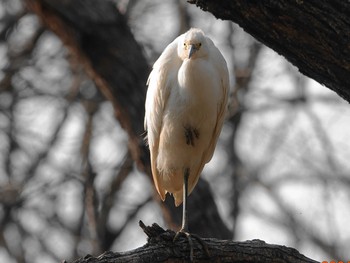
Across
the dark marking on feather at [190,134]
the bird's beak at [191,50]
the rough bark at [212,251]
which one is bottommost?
the rough bark at [212,251]

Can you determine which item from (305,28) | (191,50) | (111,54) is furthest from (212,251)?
(111,54)

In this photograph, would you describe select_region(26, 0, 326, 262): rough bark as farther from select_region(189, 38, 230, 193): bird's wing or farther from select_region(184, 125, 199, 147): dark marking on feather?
select_region(184, 125, 199, 147): dark marking on feather

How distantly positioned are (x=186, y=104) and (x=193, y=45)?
12.5 inches

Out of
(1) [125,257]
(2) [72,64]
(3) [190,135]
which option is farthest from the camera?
(2) [72,64]

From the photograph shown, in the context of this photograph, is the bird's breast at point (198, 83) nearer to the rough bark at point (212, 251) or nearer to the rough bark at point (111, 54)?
the rough bark at point (212, 251)

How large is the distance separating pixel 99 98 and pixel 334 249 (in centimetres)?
290

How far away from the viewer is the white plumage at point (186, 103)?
464 cm

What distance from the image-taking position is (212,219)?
637 cm

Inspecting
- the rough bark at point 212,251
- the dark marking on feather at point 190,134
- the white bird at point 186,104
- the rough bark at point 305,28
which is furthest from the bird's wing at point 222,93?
the rough bark at point 212,251

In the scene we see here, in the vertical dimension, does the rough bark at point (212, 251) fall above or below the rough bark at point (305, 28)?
below

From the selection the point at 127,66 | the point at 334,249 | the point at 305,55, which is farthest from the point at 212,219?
the point at 334,249

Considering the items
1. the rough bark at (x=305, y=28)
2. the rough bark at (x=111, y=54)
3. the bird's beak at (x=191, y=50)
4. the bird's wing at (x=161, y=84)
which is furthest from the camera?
the rough bark at (x=111, y=54)

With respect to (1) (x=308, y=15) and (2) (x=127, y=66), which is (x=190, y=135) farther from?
(2) (x=127, y=66)

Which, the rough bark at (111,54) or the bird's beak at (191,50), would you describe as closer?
the bird's beak at (191,50)
